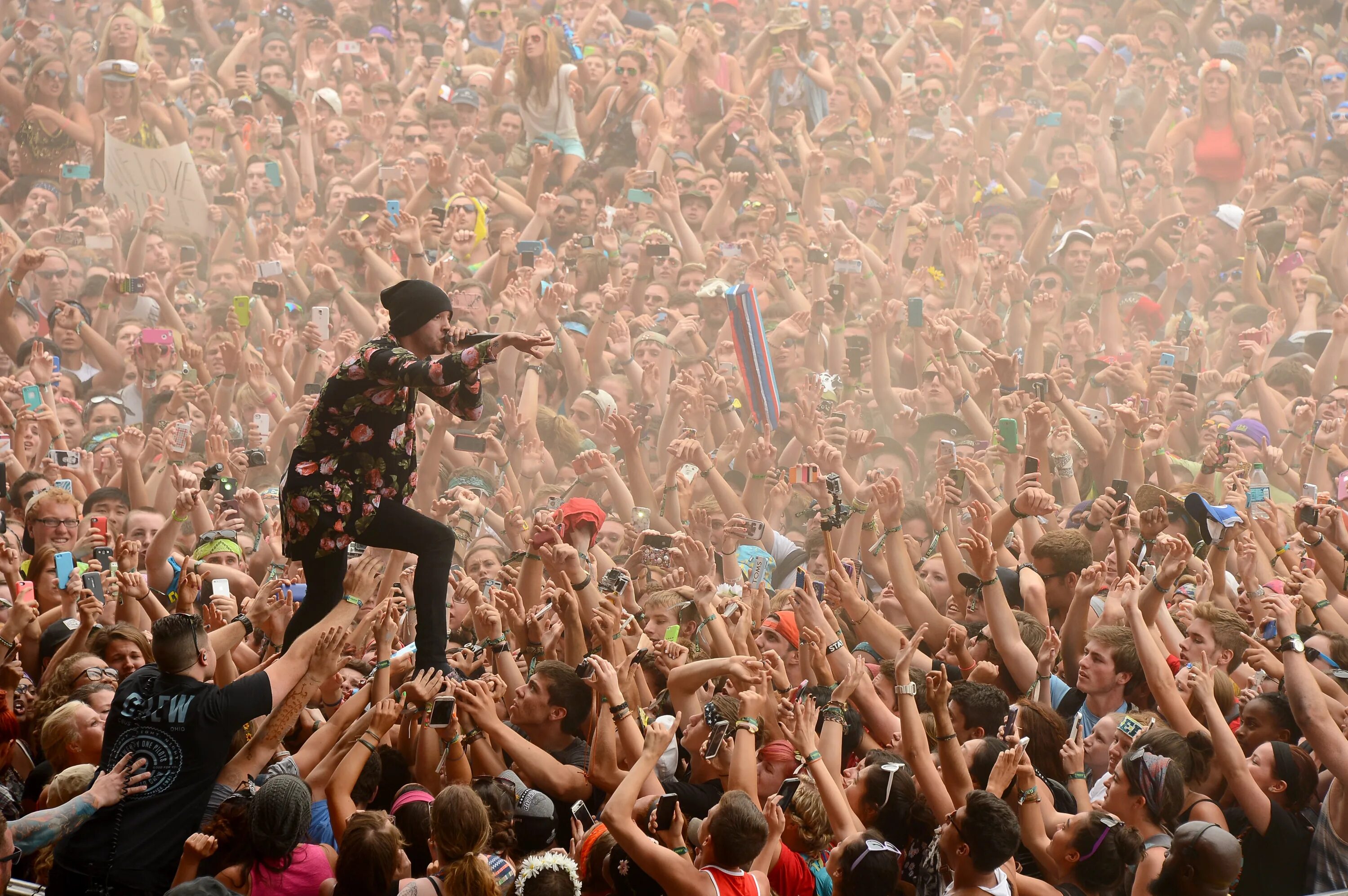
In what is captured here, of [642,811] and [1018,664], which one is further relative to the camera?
[1018,664]

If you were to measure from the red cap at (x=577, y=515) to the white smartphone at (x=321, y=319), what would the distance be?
10.7 ft

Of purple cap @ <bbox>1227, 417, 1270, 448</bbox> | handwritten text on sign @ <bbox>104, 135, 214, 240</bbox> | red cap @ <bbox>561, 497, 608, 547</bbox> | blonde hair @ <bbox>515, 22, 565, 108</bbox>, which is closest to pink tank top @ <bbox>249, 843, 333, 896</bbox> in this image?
red cap @ <bbox>561, 497, 608, 547</bbox>

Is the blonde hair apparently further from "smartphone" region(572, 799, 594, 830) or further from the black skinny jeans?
"smartphone" region(572, 799, 594, 830)

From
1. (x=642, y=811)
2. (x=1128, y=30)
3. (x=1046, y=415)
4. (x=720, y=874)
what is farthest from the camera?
Result: (x=1128, y=30)

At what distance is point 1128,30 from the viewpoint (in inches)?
565

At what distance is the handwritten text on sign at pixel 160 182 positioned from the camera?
10.9 metres

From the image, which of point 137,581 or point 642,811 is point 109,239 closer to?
point 137,581

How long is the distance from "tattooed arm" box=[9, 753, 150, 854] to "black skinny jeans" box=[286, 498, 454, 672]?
3.10ft

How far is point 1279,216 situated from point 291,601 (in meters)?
8.71

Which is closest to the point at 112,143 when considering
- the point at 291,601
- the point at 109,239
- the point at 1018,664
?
the point at 109,239

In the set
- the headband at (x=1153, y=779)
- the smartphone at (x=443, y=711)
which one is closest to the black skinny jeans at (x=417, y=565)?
the smartphone at (x=443, y=711)

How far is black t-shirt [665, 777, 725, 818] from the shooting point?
14.3 ft

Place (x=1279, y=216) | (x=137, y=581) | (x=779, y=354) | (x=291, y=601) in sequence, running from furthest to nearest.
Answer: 1. (x=1279, y=216)
2. (x=779, y=354)
3. (x=291, y=601)
4. (x=137, y=581)

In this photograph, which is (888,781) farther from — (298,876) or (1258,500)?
(1258,500)
